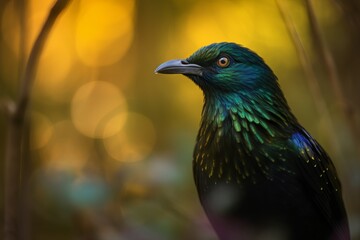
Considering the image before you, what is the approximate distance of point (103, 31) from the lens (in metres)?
10.0

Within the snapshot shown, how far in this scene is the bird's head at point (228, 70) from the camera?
3883mm

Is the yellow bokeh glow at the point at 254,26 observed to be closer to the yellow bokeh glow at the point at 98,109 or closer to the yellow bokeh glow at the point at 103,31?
the yellow bokeh glow at the point at 98,109

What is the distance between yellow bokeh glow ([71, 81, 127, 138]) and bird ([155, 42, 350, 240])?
208 inches

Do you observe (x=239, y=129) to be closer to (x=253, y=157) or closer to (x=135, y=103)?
(x=253, y=157)

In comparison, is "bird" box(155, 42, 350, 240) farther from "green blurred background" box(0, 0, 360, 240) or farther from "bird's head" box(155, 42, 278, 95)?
"green blurred background" box(0, 0, 360, 240)

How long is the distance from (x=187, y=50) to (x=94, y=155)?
1.53 m

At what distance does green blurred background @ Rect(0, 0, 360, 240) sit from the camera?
3539 millimetres

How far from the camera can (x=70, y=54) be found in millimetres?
9797

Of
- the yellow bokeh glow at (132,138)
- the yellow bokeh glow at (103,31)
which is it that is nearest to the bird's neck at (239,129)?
the yellow bokeh glow at (132,138)

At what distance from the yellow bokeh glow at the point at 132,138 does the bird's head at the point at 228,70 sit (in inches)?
188

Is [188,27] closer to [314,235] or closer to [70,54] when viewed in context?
[70,54]

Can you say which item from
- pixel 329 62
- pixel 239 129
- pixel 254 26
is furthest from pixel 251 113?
pixel 254 26

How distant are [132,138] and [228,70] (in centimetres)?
579

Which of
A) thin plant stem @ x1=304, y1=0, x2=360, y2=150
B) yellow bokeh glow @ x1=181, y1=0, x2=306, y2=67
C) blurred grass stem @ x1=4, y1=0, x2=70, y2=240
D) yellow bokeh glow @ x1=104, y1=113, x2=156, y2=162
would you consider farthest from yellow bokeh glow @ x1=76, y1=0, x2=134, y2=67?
blurred grass stem @ x1=4, y1=0, x2=70, y2=240
